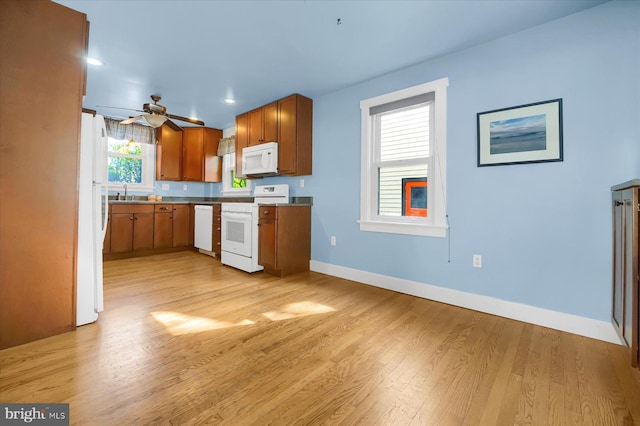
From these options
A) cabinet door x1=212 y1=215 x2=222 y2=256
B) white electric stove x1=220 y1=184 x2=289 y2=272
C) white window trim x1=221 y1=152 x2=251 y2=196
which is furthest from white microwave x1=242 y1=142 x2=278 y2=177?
white window trim x1=221 y1=152 x2=251 y2=196

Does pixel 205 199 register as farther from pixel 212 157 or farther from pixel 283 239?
pixel 283 239

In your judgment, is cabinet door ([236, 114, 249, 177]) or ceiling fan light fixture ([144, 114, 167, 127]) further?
cabinet door ([236, 114, 249, 177])

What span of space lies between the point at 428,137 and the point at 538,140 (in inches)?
34.9

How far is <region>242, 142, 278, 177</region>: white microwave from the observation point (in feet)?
12.5

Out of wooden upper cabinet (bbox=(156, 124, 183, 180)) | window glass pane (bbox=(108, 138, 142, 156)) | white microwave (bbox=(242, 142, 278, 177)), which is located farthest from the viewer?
wooden upper cabinet (bbox=(156, 124, 183, 180))

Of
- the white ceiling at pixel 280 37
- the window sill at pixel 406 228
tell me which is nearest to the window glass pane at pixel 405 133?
the white ceiling at pixel 280 37

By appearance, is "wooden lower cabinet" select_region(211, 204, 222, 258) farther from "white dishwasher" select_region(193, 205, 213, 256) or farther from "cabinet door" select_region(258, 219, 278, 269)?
"cabinet door" select_region(258, 219, 278, 269)

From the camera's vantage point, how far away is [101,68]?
2.95m

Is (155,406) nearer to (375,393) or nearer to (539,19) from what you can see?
(375,393)

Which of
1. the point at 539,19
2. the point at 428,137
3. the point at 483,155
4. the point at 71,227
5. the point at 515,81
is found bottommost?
the point at 71,227

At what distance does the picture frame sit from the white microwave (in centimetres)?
244

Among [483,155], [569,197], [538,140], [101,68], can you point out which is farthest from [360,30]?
[101,68]

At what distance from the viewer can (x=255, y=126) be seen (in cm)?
416

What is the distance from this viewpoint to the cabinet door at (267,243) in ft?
10.9
